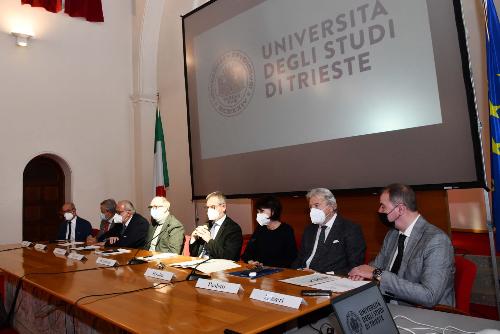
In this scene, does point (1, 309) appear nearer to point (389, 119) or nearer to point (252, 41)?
point (389, 119)

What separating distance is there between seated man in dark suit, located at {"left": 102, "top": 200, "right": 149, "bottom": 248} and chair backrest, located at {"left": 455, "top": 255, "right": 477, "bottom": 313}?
325 centimetres

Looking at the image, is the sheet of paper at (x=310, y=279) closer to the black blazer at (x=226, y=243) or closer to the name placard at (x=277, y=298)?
the name placard at (x=277, y=298)

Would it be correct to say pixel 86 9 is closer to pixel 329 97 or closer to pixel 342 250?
pixel 329 97

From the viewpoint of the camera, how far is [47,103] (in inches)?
277

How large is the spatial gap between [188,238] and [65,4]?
5781mm

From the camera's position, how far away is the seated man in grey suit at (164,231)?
12.9 feet

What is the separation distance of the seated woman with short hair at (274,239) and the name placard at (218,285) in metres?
1.14

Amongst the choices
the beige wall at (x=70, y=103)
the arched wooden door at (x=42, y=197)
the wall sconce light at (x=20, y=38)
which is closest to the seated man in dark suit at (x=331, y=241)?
the beige wall at (x=70, y=103)

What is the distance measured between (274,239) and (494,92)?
2.12 m

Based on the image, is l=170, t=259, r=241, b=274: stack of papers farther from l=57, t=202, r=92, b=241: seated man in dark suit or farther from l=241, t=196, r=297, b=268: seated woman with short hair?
l=57, t=202, r=92, b=241: seated man in dark suit

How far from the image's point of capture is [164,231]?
13.1ft

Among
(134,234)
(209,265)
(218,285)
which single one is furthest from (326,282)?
(134,234)

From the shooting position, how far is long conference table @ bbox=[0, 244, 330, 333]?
1.55 metres

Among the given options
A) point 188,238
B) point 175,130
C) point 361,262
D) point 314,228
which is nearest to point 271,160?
point 188,238
